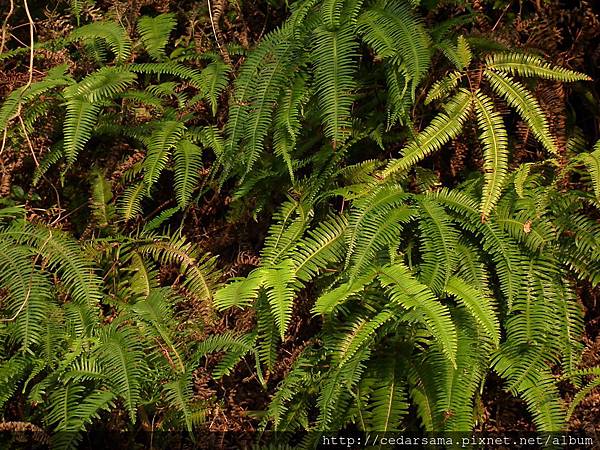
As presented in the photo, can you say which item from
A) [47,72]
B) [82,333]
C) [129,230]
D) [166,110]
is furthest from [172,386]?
[47,72]

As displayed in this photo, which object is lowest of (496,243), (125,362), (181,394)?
(181,394)

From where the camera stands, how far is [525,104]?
10.3 feet

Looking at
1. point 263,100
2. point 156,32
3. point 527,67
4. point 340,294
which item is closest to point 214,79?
point 263,100

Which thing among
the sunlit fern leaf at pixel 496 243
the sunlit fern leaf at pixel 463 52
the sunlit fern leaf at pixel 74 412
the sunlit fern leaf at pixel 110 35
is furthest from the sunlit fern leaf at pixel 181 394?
the sunlit fern leaf at pixel 463 52

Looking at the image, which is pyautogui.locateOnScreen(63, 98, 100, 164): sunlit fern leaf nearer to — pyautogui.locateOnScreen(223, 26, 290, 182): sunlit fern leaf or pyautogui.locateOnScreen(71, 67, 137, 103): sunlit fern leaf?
pyautogui.locateOnScreen(71, 67, 137, 103): sunlit fern leaf

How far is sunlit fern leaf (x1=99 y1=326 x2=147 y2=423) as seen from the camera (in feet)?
9.31

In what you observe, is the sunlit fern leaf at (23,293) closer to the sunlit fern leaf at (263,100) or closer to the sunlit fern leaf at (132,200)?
the sunlit fern leaf at (132,200)

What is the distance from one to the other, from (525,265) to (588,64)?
4.29ft

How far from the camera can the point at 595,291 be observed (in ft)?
11.0

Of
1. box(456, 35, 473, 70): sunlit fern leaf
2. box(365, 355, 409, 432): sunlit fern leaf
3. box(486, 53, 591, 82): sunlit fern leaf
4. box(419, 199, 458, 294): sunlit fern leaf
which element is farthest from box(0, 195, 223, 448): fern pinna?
box(486, 53, 591, 82): sunlit fern leaf

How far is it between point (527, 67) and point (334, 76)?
2.97ft

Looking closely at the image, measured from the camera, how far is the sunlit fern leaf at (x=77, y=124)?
3.27m

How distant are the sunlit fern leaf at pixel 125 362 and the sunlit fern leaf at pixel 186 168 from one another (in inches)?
27.0

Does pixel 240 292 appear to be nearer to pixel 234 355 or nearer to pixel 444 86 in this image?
pixel 234 355
